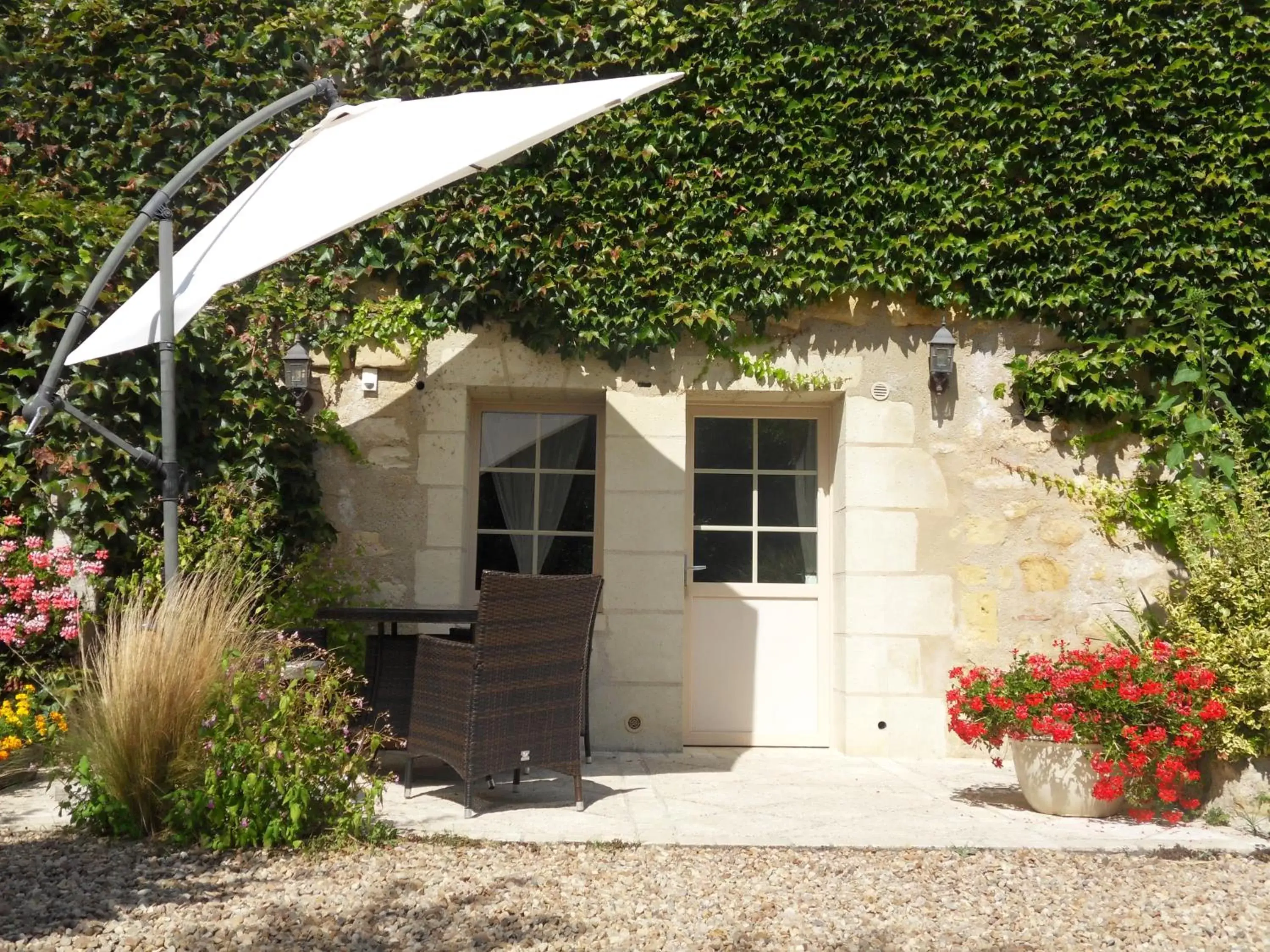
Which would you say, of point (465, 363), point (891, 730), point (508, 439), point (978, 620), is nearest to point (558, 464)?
point (508, 439)

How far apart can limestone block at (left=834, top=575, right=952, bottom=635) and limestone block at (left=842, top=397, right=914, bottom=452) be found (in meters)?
0.66

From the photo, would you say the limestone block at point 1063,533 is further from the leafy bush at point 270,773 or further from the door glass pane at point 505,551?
the leafy bush at point 270,773

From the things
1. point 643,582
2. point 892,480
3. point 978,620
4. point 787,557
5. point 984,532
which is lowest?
point 978,620

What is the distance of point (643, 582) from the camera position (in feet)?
17.2

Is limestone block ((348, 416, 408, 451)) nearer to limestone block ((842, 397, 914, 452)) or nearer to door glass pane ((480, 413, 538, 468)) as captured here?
door glass pane ((480, 413, 538, 468))

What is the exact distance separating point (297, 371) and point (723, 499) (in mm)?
2158

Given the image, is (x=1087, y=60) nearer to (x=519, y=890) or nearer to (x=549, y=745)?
(x=549, y=745)

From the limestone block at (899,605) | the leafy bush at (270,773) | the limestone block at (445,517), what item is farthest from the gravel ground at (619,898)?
the limestone block at (445,517)

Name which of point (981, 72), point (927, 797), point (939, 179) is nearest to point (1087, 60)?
point (981, 72)

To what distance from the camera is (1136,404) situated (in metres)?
5.18

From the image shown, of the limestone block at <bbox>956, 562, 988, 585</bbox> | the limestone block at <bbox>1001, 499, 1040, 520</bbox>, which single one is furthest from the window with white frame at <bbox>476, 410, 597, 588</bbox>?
the limestone block at <bbox>1001, 499, 1040, 520</bbox>

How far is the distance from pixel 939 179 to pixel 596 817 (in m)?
3.43

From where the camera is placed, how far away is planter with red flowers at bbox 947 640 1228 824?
3768mm

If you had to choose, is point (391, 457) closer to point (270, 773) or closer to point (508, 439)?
point (508, 439)
